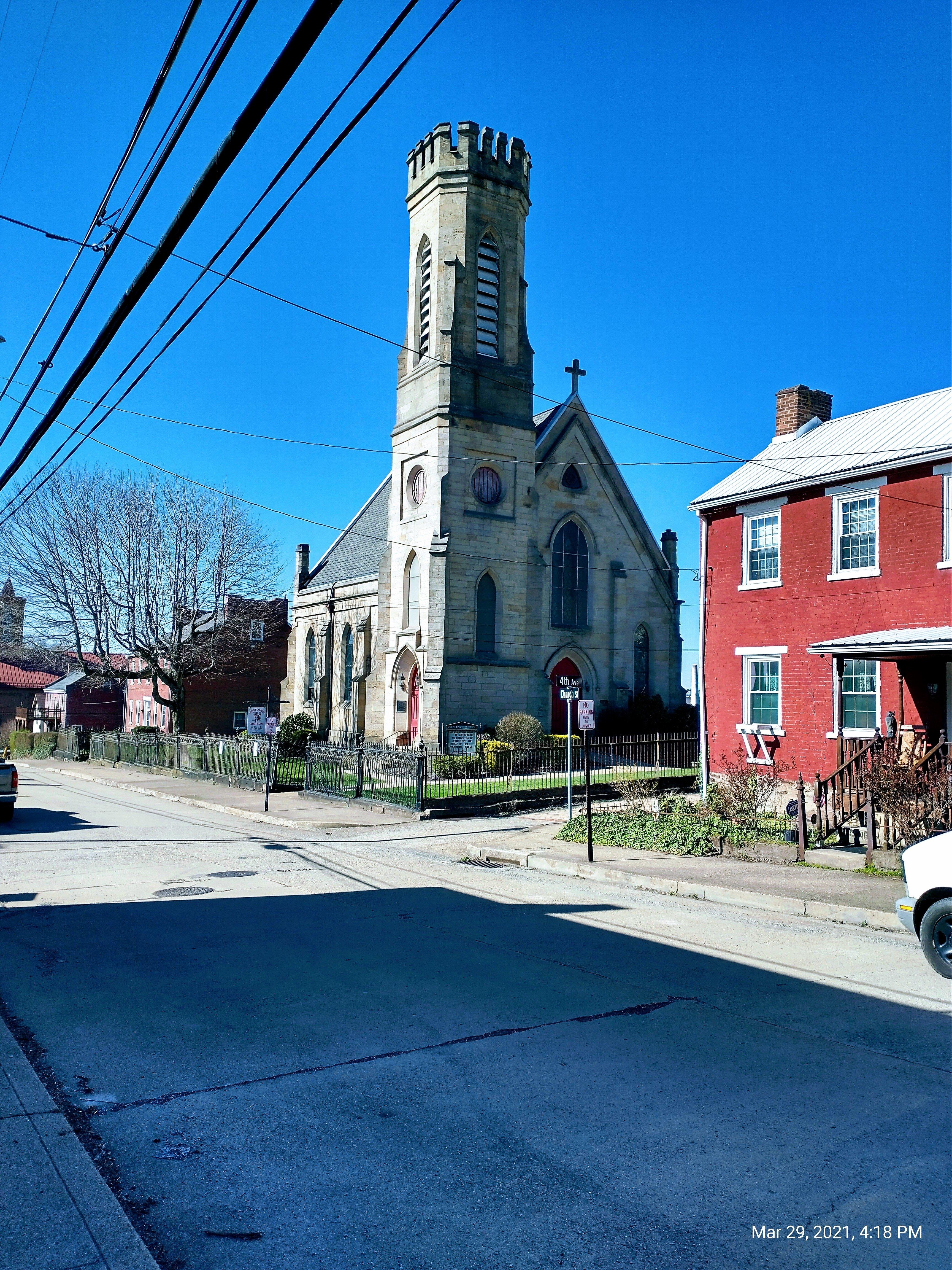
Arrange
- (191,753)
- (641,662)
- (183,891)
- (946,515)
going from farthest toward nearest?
(641,662), (191,753), (946,515), (183,891)

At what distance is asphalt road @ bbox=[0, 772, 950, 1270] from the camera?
389cm

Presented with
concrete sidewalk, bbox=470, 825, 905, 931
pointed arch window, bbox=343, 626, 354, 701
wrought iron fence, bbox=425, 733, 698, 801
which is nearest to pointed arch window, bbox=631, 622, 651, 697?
wrought iron fence, bbox=425, 733, 698, 801

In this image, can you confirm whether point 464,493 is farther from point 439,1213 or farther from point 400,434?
A: point 439,1213

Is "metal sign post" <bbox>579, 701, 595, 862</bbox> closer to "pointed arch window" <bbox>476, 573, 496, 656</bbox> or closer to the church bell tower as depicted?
the church bell tower

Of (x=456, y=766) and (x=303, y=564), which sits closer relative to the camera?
(x=456, y=766)

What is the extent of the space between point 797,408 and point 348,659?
2279 centimetres

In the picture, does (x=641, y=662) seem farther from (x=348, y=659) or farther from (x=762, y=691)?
(x=762, y=691)

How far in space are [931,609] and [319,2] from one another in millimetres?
16254

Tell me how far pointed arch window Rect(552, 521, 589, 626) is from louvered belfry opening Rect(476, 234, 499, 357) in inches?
297

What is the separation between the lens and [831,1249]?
12.3ft

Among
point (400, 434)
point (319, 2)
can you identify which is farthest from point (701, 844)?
point (400, 434)

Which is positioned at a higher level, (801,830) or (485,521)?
(485,521)

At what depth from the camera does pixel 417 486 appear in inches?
1409

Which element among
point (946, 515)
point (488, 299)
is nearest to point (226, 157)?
point (946, 515)
